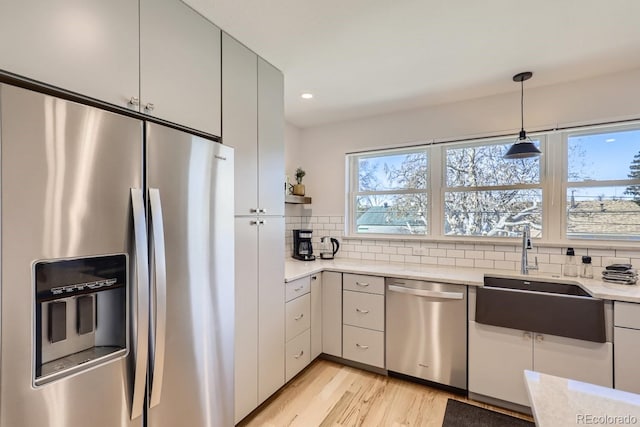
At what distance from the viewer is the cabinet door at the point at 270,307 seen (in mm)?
2037

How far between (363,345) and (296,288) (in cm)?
79

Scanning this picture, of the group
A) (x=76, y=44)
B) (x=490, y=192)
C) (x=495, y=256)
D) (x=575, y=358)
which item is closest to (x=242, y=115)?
(x=76, y=44)

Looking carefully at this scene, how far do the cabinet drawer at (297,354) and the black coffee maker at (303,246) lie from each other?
0.80 m

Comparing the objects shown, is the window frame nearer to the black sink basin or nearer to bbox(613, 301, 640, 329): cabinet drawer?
the black sink basin

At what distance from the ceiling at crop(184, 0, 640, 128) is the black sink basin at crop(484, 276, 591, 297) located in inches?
61.9

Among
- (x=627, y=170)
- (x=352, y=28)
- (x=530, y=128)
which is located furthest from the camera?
(x=530, y=128)

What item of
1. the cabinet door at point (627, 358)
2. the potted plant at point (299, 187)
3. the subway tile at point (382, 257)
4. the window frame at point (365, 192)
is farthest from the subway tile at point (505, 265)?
the potted plant at point (299, 187)

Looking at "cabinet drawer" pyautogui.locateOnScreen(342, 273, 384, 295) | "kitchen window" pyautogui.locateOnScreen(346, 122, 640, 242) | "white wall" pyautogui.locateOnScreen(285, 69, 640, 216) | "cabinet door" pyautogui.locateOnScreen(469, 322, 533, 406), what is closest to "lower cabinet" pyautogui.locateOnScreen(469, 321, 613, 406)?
"cabinet door" pyautogui.locateOnScreen(469, 322, 533, 406)

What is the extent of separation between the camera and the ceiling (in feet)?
5.14

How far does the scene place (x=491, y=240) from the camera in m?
2.72

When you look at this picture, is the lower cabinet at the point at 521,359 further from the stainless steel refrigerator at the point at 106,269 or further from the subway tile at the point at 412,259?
the stainless steel refrigerator at the point at 106,269

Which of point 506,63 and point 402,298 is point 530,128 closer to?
point 506,63

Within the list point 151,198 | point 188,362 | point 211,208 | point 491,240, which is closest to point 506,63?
point 491,240

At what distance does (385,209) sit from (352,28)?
76.6 inches
